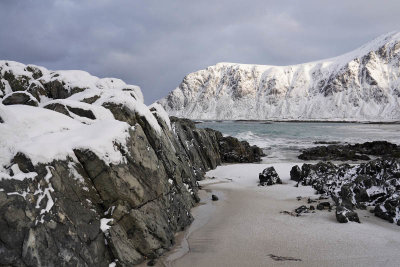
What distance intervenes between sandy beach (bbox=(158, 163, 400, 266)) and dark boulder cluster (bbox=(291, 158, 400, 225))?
1.41 feet

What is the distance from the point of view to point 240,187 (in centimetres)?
1642

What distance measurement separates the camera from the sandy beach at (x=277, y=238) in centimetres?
749

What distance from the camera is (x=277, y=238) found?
28.7ft

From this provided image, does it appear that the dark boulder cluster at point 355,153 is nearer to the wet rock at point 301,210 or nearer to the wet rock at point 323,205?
the wet rock at point 323,205

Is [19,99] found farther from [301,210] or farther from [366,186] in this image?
[366,186]

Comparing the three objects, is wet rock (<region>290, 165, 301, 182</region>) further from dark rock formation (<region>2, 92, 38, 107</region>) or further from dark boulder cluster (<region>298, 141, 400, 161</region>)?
dark rock formation (<region>2, 92, 38, 107</region>)

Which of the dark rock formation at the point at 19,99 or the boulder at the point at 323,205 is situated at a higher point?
the dark rock formation at the point at 19,99

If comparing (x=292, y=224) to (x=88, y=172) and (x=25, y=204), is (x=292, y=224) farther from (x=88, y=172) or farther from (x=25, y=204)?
(x=25, y=204)

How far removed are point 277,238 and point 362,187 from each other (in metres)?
6.43

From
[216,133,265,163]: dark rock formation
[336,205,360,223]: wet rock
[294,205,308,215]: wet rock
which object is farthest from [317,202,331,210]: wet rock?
[216,133,265,163]: dark rock formation

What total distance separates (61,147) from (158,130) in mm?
4564

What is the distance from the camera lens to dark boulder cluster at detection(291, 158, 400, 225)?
1036 centimetres

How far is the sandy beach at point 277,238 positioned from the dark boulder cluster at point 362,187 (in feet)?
1.41

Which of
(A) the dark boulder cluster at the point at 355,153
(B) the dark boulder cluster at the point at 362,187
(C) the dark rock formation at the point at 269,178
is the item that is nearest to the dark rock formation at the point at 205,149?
(C) the dark rock formation at the point at 269,178
